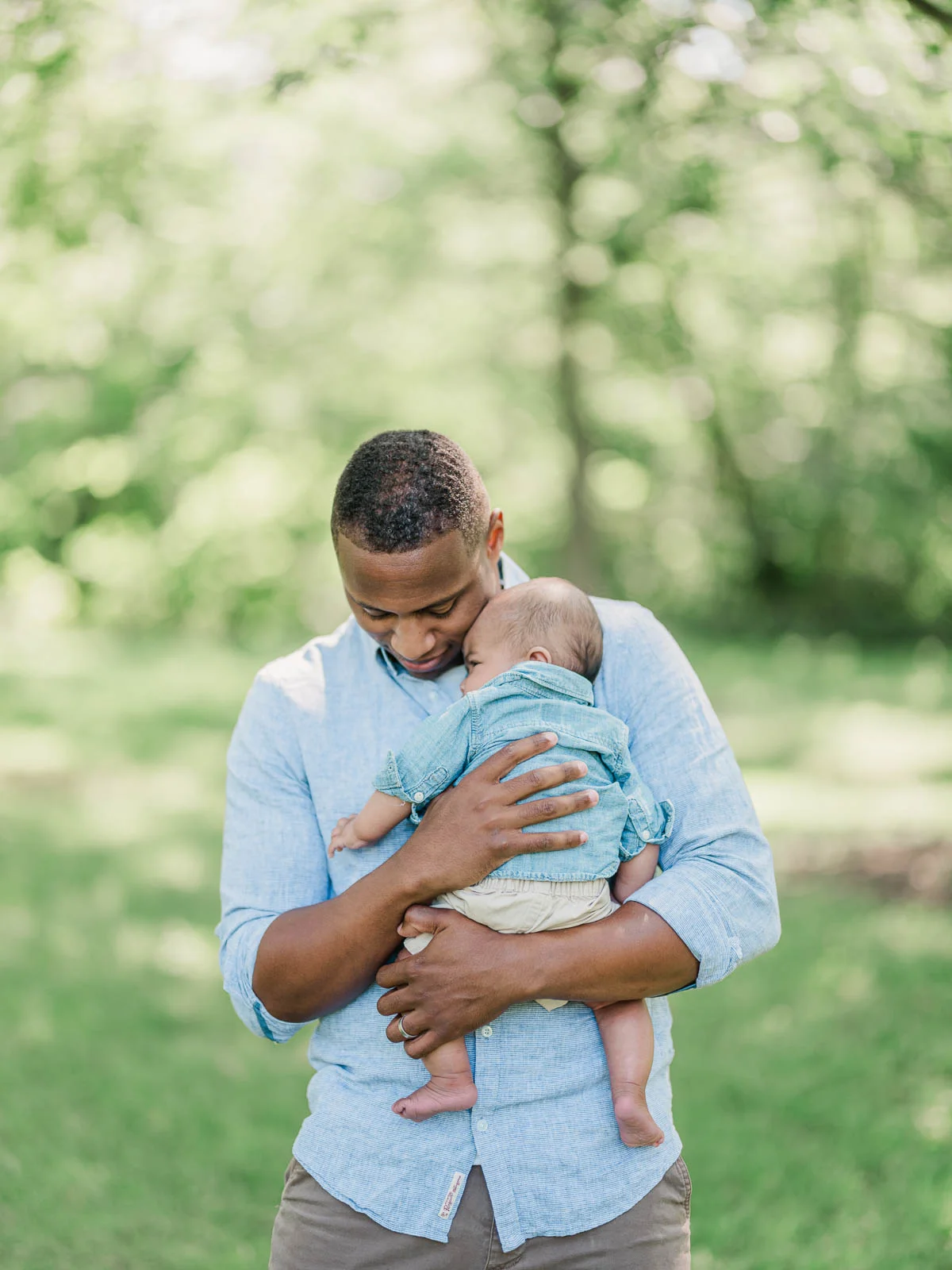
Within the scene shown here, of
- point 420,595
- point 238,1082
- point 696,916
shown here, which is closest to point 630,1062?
point 696,916

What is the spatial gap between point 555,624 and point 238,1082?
128 inches

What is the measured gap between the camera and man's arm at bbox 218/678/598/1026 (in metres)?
1.89

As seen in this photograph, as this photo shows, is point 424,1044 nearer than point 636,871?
Yes

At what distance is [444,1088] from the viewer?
74.2 inches

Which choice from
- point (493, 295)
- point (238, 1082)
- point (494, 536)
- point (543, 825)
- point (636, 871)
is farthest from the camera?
point (493, 295)

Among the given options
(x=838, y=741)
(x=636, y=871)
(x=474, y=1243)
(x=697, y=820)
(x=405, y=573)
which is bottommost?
(x=838, y=741)

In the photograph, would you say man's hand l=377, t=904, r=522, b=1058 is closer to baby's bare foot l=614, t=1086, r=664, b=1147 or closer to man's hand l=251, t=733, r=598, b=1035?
man's hand l=251, t=733, r=598, b=1035

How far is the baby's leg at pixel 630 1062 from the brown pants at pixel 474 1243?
13cm

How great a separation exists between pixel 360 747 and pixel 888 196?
17.4 feet

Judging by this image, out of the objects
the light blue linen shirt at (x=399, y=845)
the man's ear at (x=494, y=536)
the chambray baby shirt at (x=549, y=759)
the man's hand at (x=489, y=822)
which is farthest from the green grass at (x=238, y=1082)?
the man's ear at (x=494, y=536)

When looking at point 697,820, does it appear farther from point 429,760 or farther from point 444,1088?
point 444,1088

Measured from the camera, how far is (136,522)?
18.1 meters

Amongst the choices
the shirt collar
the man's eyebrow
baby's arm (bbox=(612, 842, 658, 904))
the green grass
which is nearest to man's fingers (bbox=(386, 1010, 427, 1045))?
baby's arm (bbox=(612, 842, 658, 904))

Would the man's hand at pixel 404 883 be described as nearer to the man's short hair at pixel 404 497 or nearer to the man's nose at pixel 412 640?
the man's nose at pixel 412 640
